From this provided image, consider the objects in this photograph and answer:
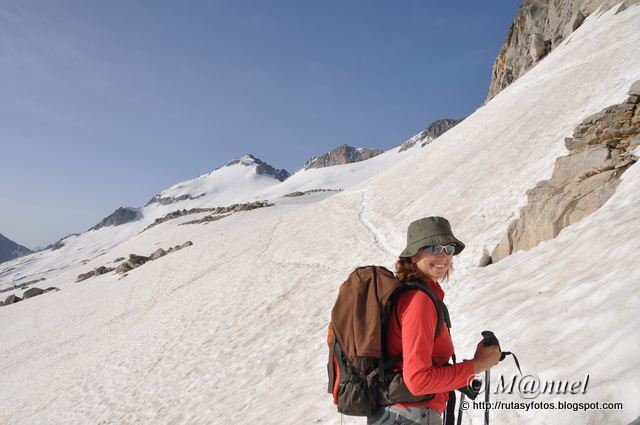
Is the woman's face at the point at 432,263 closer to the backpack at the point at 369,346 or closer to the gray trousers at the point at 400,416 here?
the backpack at the point at 369,346

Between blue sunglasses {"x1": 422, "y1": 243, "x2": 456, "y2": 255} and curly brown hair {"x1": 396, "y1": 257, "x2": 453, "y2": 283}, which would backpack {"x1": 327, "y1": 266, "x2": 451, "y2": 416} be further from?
blue sunglasses {"x1": 422, "y1": 243, "x2": 456, "y2": 255}

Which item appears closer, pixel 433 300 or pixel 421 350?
pixel 421 350

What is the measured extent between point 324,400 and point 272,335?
599 centimetres

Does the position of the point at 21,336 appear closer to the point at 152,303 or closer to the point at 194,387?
the point at 152,303

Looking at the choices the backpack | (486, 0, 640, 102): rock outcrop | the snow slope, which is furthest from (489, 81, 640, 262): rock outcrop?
(486, 0, 640, 102): rock outcrop

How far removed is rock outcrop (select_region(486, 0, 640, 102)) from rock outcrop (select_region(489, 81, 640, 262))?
31548 mm

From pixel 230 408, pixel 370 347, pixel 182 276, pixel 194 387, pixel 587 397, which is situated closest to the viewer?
pixel 370 347

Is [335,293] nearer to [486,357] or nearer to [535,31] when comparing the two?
[486,357]

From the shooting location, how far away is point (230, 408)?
9.55 metres

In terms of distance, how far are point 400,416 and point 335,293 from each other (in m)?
11.5

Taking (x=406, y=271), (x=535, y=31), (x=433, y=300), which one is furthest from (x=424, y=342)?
(x=535, y=31)

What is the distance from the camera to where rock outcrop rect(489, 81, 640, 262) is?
27.5 ft

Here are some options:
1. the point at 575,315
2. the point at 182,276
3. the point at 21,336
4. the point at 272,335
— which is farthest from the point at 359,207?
the point at 21,336

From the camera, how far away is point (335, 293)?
1423cm
